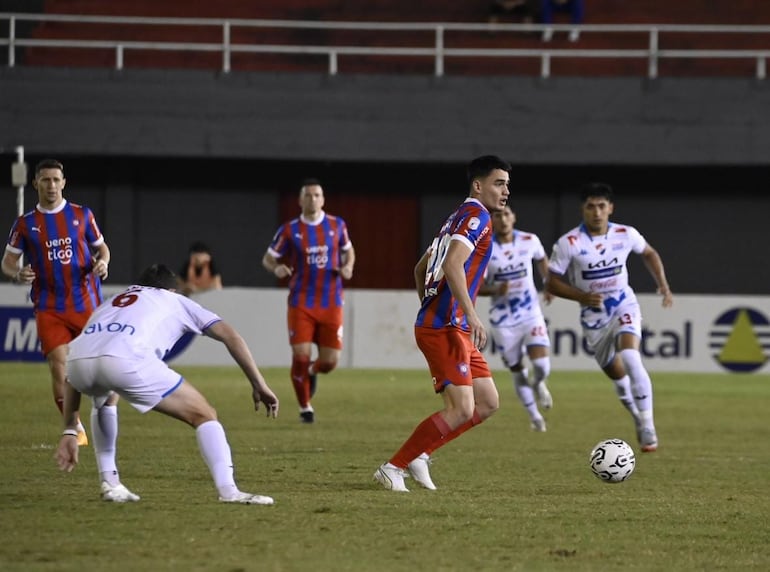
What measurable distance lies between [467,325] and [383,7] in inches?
804

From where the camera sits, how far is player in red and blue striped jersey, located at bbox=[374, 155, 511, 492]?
345 inches

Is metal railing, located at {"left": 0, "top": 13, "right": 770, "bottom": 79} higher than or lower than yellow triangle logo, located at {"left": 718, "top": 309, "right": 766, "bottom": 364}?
higher

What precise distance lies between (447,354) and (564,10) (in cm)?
2016

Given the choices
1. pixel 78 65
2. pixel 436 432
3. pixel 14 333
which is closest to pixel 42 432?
pixel 436 432

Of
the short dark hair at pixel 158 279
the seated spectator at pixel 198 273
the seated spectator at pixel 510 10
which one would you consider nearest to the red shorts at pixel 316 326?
the short dark hair at pixel 158 279

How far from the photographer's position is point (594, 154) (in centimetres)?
2644

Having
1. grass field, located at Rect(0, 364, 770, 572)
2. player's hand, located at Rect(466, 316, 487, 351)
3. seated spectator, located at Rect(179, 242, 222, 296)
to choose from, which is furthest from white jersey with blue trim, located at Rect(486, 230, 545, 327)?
seated spectator, located at Rect(179, 242, 222, 296)

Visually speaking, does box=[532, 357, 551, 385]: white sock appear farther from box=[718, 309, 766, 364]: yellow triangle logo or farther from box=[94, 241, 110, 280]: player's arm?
box=[718, 309, 766, 364]: yellow triangle logo

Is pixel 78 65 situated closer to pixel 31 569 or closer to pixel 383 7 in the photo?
pixel 383 7

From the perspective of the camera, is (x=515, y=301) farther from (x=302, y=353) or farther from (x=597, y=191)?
(x=597, y=191)

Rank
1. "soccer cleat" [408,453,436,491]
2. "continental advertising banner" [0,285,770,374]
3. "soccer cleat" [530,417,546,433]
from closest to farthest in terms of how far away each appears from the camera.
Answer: "soccer cleat" [408,453,436,491]
"soccer cleat" [530,417,546,433]
"continental advertising banner" [0,285,770,374]

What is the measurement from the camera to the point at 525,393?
14.8 m

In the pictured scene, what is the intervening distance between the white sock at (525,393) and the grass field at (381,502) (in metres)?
0.29

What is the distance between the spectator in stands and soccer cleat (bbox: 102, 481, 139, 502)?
780 inches
